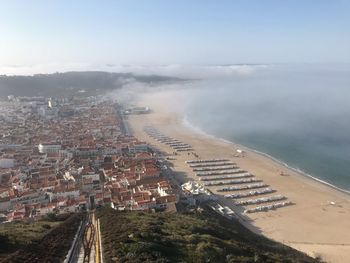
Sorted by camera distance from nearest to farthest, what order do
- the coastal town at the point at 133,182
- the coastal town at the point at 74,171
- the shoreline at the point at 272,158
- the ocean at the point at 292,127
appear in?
the coastal town at the point at 133,182
the coastal town at the point at 74,171
the shoreline at the point at 272,158
the ocean at the point at 292,127

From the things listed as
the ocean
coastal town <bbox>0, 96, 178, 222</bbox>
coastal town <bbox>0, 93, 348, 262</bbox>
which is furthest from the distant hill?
coastal town <bbox>0, 93, 348, 262</bbox>

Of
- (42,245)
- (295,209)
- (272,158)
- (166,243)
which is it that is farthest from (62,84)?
(166,243)

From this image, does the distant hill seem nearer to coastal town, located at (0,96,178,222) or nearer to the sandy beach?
coastal town, located at (0,96,178,222)

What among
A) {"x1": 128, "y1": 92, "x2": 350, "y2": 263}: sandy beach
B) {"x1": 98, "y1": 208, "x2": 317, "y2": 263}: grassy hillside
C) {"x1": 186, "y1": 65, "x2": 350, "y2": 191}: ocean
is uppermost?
{"x1": 98, "y1": 208, "x2": 317, "y2": 263}: grassy hillside

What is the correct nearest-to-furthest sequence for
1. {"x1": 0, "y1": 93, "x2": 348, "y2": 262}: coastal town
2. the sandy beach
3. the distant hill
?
the sandy beach < {"x1": 0, "y1": 93, "x2": 348, "y2": 262}: coastal town < the distant hill

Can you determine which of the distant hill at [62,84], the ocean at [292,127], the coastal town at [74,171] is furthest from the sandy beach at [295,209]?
the distant hill at [62,84]

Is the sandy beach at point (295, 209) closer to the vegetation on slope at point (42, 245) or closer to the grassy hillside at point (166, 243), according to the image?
the grassy hillside at point (166, 243)
